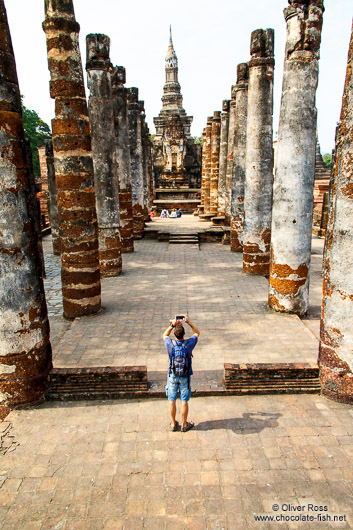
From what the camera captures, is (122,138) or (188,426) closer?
(188,426)

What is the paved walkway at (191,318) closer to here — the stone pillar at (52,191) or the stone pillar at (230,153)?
the stone pillar at (52,191)

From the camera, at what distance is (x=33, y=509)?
358 cm

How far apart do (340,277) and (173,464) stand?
3040mm

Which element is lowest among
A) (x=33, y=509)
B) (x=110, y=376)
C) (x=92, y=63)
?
(x=33, y=509)

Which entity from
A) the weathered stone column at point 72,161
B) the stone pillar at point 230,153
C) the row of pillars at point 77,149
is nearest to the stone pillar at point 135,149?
the stone pillar at point 230,153

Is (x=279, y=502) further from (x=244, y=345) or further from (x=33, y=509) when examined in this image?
(x=244, y=345)

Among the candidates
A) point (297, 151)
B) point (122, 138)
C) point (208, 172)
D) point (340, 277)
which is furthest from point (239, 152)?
point (208, 172)

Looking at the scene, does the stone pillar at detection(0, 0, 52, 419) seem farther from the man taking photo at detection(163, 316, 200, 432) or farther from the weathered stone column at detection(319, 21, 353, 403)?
the weathered stone column at detection(319, 21, 353, 403)

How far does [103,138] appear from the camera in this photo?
10672 mm

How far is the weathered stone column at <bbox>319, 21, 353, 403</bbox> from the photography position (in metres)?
4.64

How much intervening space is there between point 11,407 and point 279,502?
352cm

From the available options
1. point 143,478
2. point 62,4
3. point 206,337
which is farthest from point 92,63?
point 143,478

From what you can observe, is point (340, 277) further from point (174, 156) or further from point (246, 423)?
point (174, 156)

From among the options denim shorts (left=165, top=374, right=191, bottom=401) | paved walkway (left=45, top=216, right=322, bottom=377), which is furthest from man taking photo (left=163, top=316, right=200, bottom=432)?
paved walkway (left=45, top=216, right=322, bottom=377)
